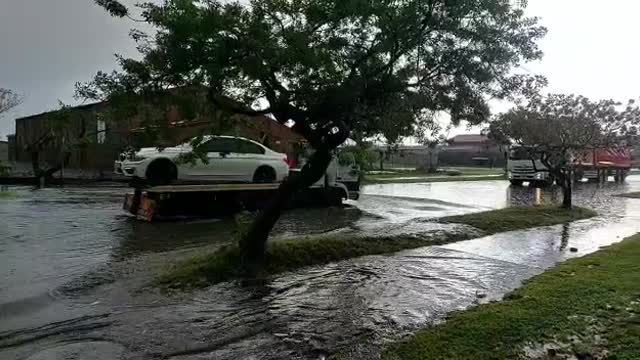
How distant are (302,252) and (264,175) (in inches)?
300

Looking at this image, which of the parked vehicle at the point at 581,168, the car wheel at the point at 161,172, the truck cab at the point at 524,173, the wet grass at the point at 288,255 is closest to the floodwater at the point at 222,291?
the wet grass at the point at 288,255

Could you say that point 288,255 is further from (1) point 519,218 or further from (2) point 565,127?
(2) point 565,127

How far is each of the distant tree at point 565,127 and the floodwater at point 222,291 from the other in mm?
4567

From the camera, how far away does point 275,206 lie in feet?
28.1

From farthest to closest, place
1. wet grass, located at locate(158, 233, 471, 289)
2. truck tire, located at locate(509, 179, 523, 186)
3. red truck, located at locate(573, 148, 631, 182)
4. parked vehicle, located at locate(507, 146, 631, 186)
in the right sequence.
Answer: red truck, located at locate(573, 148, 631, 182) < truck tire, located at locate(509, 179, 523, 186) < parked vehicle, located at locate(507, 146, 631, 186) < wet grass, located at locate(158, 233, 471, 289)

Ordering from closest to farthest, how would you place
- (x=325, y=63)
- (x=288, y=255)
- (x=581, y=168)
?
(x=325, y=63)
(x=288, y=255)
(x=581, y=168)

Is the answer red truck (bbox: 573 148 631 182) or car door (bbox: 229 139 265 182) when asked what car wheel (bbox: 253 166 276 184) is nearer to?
car door (bbox: 229 139 265 182)

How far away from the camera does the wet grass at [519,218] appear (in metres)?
13.6

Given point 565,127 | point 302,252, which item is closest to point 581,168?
point 565,127

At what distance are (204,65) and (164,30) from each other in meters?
0.64

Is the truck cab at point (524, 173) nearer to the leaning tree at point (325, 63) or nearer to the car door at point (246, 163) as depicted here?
the car door at point (246, 163)

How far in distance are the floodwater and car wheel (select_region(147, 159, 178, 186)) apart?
1752 millimetres

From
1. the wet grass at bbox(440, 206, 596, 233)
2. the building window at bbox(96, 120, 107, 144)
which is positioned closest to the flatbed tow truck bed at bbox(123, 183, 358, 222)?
the wet grass at bbox(440, 206, 596, 233)

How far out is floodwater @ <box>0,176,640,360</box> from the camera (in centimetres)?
541
